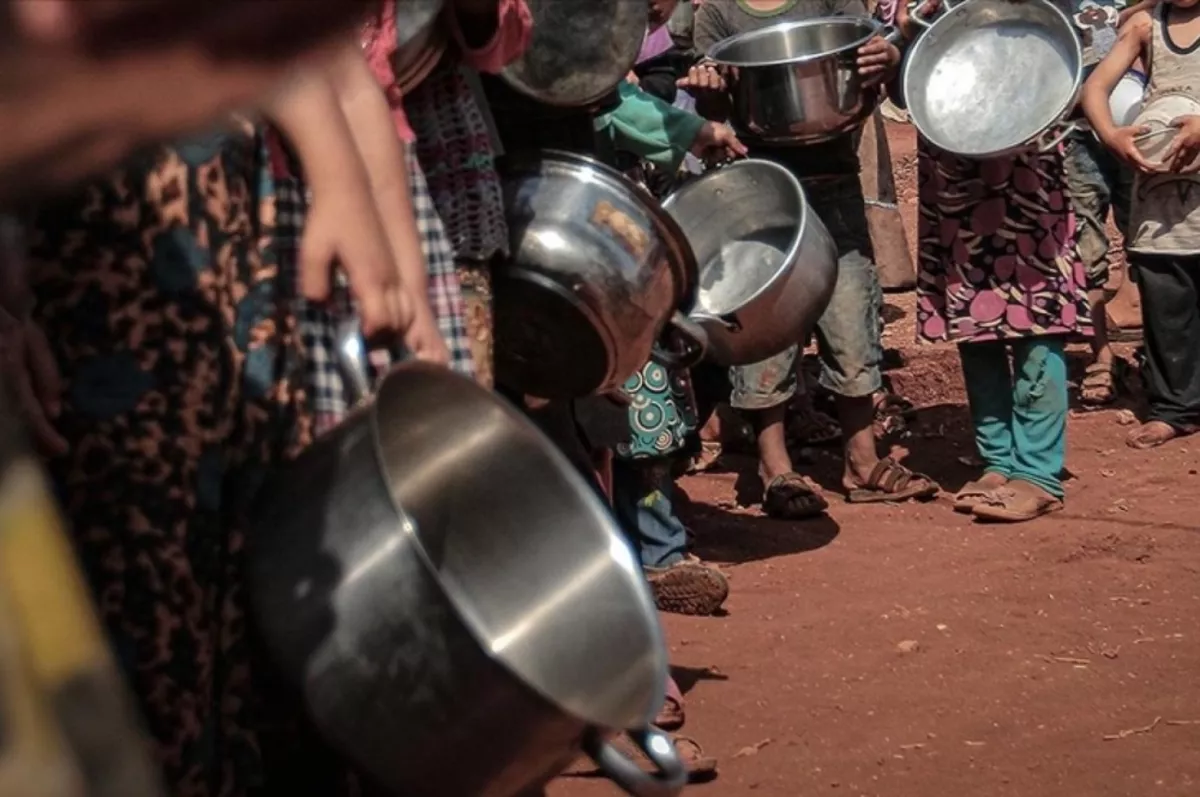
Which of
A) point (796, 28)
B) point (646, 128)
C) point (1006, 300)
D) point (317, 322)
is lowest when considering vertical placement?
point (1006, 300)

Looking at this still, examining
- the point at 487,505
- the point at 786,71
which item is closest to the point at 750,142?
the point at 786,71

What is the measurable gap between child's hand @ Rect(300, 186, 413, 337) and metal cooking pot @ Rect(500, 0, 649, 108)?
104 cm

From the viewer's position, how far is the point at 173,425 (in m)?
1.76

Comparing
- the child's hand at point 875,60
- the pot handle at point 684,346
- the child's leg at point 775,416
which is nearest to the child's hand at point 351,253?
Answer: the pot handle at point 684,346

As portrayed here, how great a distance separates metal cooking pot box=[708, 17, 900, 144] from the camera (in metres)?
4.80

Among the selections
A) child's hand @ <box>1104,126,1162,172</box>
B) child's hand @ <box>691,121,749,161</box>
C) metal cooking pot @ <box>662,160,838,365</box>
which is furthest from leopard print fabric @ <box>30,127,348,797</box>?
child's hand @ <box>1104,126,1162,172</box>

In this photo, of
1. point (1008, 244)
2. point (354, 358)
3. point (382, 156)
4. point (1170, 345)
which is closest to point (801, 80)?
point (1008, 244)

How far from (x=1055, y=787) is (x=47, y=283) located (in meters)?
2.16

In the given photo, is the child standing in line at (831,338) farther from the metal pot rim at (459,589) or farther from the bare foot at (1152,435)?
the metal pot rim at (459,589)

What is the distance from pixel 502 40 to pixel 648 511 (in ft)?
6.57

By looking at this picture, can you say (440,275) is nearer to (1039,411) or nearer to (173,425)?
(173,425)

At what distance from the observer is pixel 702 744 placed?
3.53 meters

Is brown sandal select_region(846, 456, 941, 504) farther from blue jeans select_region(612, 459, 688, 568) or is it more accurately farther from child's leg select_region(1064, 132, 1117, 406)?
child's leg select_region(1064, 132, 1117, 406)

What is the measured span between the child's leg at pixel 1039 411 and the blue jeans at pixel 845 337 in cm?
45
